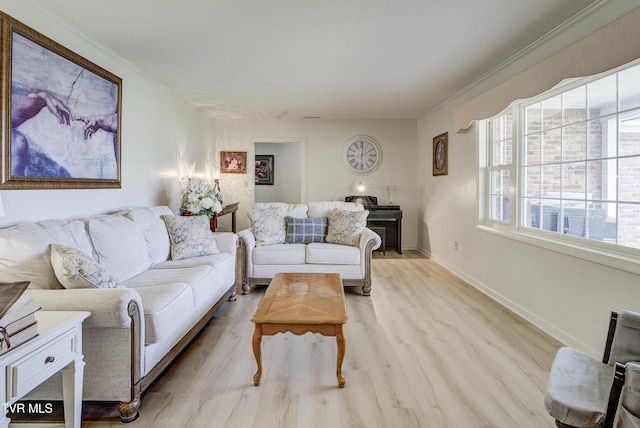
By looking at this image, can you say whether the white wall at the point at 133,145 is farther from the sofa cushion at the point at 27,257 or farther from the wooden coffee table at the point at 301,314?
the wooden coffee table at the point at 301,314

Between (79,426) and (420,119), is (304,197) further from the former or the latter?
(79,426)

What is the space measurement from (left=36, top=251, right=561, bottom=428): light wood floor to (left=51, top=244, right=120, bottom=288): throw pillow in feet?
2.14

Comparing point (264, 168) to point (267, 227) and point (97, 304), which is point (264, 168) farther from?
point (97, 304)

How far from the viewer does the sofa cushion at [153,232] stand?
117 inches

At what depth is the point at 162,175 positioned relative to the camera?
4316 mm

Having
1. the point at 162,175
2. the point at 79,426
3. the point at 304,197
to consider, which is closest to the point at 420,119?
the point at 304,197

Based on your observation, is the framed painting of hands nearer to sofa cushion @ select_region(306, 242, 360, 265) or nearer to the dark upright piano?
sofa cushion @ select_region(306, 242, 360, 265)

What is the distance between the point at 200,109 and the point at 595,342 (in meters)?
5.58

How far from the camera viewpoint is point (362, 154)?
6.48m

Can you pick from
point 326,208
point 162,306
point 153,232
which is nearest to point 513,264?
point 326,208

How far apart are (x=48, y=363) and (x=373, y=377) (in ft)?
5.38

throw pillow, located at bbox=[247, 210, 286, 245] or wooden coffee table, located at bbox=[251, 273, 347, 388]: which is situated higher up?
throw pillow, located at bbox=[247, 210, 286, 245]

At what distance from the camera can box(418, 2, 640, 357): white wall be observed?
2316mm

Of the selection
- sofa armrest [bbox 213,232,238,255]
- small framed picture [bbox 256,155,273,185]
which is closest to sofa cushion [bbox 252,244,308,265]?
sofa armrest [bbox 213,232,238,255]
